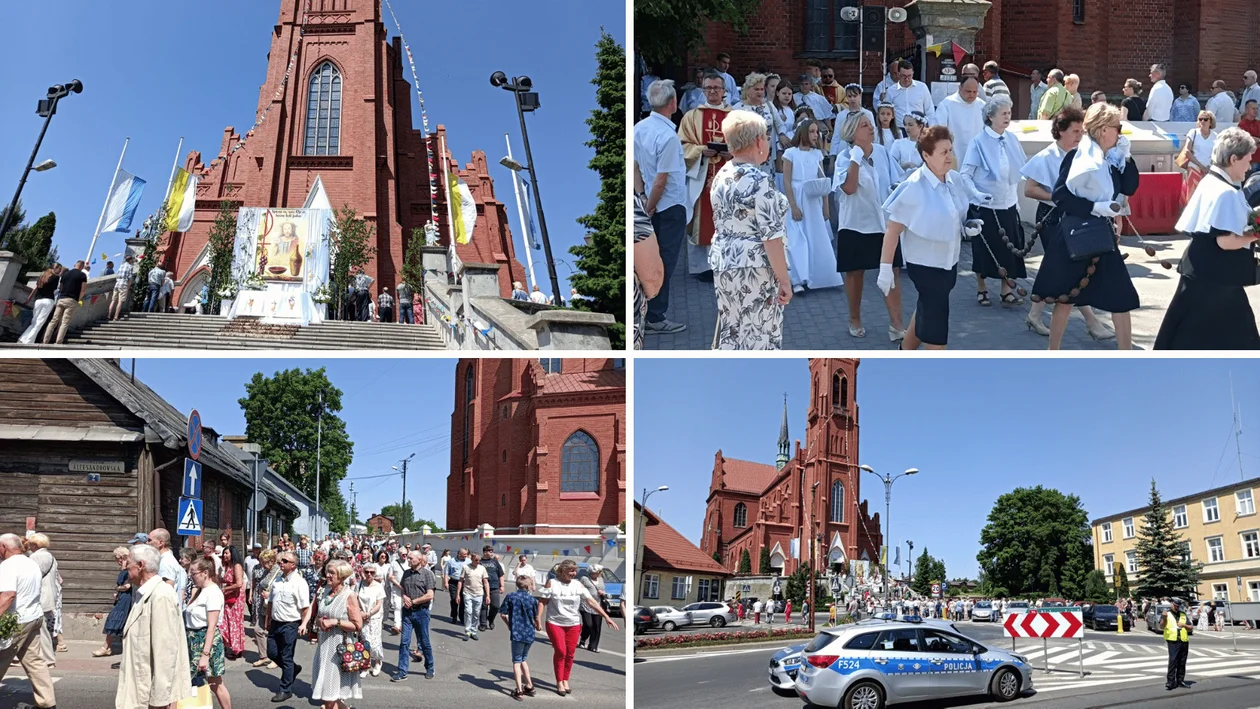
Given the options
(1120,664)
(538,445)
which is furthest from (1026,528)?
(538,445)

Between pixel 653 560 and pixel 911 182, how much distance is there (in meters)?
3.88

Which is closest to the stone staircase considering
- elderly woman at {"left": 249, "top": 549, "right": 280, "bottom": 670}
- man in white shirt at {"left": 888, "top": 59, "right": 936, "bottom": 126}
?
elderly woman at {"left": 249, "top": 549, "right": 280, "bottom": 670}

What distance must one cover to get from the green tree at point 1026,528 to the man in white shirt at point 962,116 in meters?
4.70

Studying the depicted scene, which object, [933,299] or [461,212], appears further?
[461,212]

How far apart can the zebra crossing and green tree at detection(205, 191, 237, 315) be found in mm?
32060

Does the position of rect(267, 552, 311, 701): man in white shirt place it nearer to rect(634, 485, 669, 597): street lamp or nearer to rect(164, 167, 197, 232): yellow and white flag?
rect(634, 485, 669, 597): street lamp

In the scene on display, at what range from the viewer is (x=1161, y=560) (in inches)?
Result: 627

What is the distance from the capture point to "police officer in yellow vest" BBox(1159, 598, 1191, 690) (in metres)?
11.4

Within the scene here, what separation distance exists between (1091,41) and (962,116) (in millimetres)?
17811

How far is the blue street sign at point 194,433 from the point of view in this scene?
1067 centimetres

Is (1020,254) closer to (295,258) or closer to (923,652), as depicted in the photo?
(923,652)

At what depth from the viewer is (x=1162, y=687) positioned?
1143 centimetres

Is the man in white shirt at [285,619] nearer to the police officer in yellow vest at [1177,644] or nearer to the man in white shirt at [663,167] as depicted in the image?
the man in white shirt at [663,167]

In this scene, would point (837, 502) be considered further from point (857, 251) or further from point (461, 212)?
point (461, 212)
